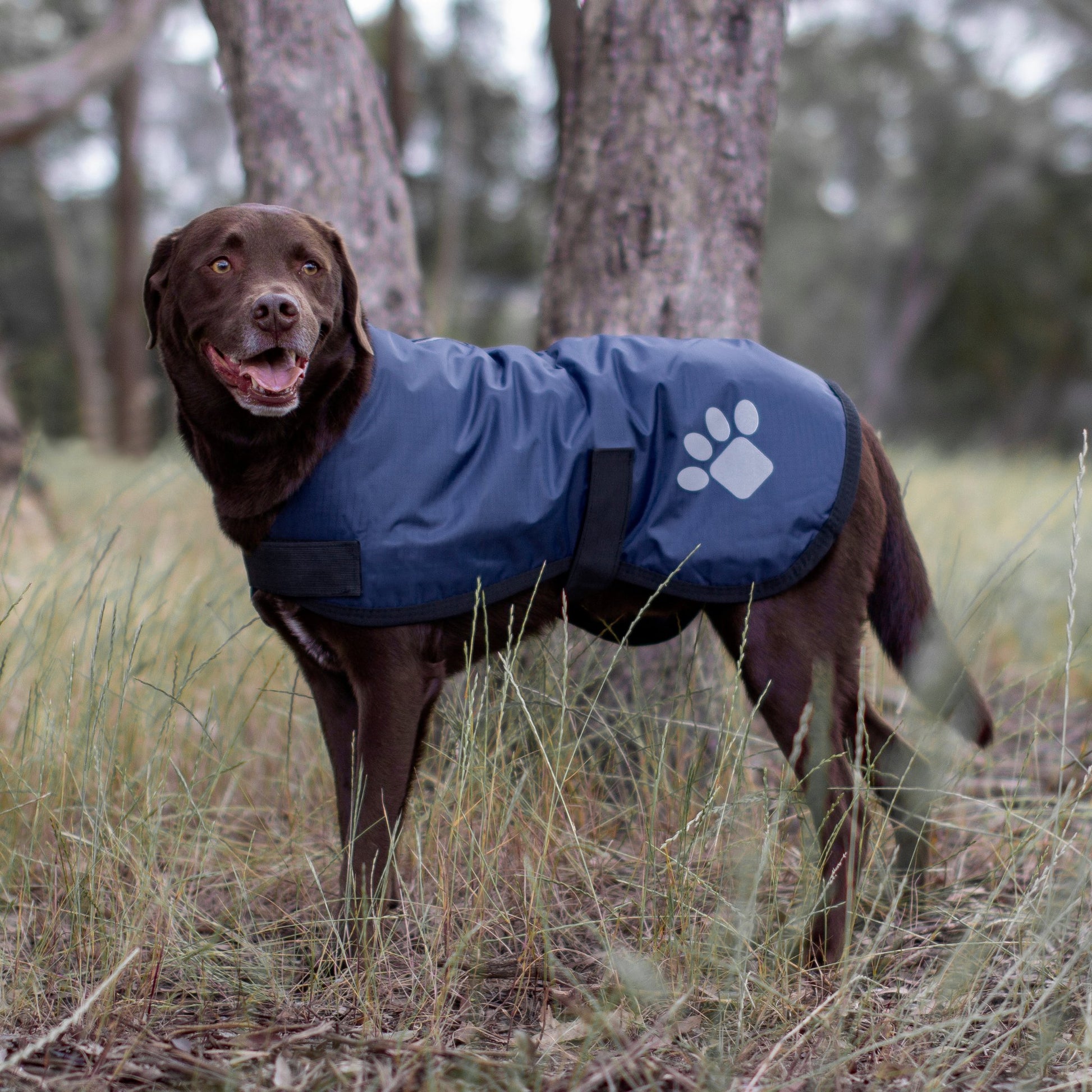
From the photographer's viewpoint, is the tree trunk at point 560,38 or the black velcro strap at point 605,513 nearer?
the black velcro strap at point 605,513

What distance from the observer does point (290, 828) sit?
2.49 meters

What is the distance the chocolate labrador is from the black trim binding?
10 millimetres

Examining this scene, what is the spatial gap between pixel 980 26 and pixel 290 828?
21.0 metres

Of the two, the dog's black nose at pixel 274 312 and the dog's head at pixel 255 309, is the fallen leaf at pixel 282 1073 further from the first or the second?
the dog's black nose at pixel 274 312

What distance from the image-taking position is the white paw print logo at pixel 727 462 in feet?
7.27

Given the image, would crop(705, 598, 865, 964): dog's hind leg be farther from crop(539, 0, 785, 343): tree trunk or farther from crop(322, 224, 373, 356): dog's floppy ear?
crop(539, 0, 785, 343): tree trunk

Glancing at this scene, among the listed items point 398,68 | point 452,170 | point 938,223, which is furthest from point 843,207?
point 398,68

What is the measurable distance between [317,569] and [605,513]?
2.06 ft

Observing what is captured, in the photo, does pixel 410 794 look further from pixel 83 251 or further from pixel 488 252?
pixel 83 251

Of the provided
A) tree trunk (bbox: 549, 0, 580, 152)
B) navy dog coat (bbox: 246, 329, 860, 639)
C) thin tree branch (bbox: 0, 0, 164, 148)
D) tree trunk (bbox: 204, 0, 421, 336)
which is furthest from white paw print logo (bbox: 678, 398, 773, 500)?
thin tree branch (bbox: 0, 0, 164, 148)

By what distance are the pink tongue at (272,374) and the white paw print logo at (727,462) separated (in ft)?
2.79

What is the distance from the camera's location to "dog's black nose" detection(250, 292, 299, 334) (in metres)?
2.00

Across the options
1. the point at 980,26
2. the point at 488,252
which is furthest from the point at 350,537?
the point at 980,26

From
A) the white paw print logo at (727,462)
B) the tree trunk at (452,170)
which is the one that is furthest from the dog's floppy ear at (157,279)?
the tree trunk at (452,170)
